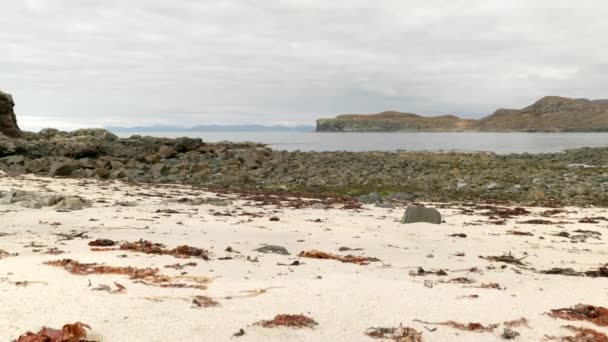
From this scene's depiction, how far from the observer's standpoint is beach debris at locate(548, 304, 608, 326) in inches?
207

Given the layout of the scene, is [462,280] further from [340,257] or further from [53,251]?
[53,251]

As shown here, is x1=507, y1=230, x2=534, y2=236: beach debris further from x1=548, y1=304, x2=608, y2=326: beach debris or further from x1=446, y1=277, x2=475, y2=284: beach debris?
x1=548, y1=304, x2=608, y2=326: beach debris

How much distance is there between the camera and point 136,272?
6.50 metres

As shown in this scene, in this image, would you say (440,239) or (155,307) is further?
(440,239)

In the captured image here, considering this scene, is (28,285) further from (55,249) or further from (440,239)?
(440,239)

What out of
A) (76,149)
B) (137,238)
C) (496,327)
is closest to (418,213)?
(137,238)

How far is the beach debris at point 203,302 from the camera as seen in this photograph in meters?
5.27

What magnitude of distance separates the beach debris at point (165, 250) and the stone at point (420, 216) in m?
6.37

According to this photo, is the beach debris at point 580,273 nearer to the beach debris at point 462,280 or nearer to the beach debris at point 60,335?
the beach debris at point 462,280

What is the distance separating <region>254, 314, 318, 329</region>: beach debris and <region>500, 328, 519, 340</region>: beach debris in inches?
69.6

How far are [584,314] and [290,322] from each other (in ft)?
10.2

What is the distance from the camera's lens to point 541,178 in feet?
86.3

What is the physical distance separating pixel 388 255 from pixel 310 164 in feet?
87.0

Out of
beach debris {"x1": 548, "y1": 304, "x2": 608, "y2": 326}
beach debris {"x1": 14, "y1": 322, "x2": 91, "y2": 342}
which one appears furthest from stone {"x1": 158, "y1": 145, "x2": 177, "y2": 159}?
beach debris {"x1": 548, "y1": 304, "x2": 608, "y2": 326}
